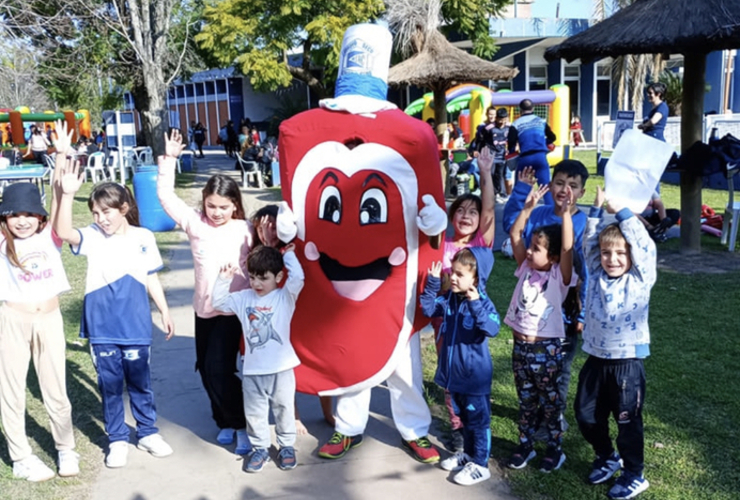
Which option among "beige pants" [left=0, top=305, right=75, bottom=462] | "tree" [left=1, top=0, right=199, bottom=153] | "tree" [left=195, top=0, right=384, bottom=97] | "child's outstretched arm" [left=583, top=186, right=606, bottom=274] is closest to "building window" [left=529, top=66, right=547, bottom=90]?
"tree" [left=195, top=0, right=384, bottom=97]

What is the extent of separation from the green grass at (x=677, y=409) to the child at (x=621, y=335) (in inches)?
11.7

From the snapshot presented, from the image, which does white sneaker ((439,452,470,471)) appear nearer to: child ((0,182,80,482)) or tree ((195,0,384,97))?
child ((0,182,80,482))

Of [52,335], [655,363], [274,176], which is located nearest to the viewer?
[52,335]

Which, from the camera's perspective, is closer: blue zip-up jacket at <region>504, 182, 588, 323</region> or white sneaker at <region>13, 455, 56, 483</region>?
blue zip-up jacket at <region>504, 182, 588, 323</region>

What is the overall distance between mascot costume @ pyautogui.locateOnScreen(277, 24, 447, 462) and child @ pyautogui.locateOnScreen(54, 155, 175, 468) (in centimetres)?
85

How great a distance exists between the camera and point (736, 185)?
13.5m

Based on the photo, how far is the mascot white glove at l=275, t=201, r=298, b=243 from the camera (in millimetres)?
3945

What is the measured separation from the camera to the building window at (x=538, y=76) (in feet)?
104

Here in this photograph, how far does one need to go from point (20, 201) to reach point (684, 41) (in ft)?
21.7

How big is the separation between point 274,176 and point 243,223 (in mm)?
13033

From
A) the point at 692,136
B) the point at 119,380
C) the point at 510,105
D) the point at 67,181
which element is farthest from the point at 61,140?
the point at 510,105

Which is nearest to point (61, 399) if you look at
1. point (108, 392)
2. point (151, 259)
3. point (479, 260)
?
point (108, 392)

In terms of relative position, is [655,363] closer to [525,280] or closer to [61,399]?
[525,280]

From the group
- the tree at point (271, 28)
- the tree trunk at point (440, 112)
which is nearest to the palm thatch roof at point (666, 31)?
the tree trunk at point (440, 112)
